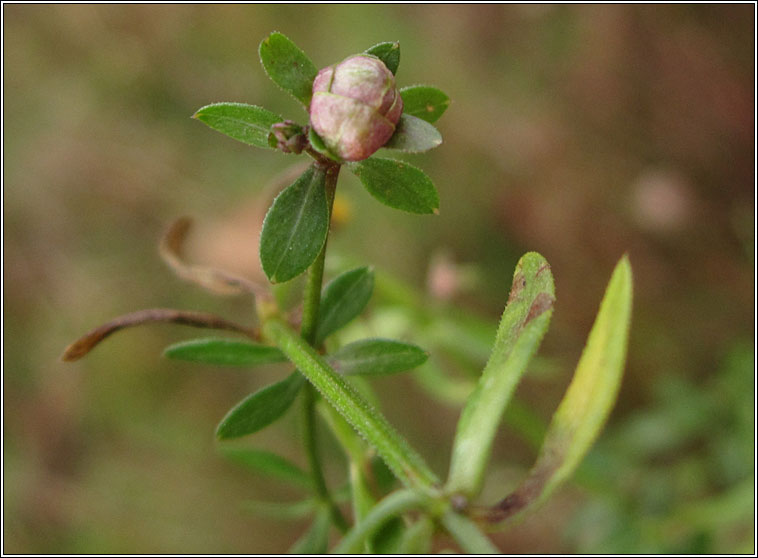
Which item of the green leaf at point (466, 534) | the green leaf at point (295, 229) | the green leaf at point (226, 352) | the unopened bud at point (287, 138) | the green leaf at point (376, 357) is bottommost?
the green leaf at point (466, 534)

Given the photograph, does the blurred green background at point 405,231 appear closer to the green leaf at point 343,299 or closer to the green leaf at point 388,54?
the green leaf at point 343,299

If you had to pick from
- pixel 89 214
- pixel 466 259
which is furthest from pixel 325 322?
pixel 89 214

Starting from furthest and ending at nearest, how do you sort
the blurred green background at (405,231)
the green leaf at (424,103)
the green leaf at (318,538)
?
the blurred green background at (405,231) → the green leaf at (318,538) → the green leaf at (424,103)

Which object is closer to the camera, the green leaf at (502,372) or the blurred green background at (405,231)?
the green leaf at (502,372)

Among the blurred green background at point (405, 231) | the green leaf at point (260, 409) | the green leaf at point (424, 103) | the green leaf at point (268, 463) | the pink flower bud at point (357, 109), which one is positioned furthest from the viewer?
the blurred green background at point (405, 231)

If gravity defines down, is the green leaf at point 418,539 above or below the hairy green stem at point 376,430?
below

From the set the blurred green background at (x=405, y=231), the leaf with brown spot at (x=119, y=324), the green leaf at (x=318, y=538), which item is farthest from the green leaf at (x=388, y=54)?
the blurred green background at (x=405, y=231)

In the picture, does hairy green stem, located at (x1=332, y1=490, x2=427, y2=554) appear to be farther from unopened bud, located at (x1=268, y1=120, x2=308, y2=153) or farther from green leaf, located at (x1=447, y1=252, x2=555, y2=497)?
unopened bud, located at (x1=268, y1=120, x2=308, y2=153)

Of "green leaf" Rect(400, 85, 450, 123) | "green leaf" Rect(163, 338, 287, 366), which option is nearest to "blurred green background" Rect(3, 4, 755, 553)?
"green leaf" Rect(163, 338, 287, 366)
